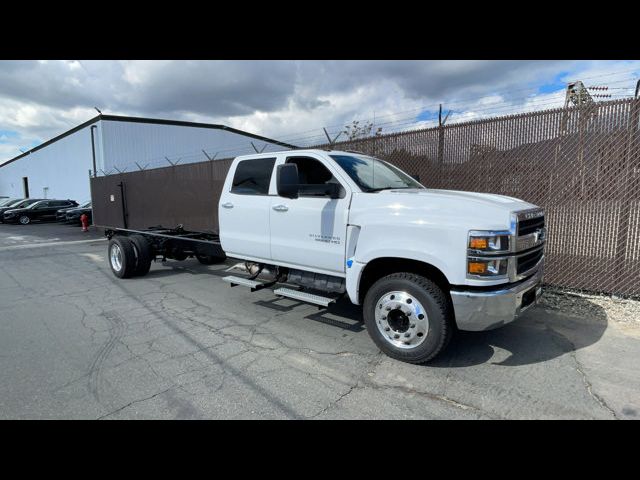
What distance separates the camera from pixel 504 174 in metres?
6.59

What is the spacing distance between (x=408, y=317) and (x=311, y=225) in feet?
5.36

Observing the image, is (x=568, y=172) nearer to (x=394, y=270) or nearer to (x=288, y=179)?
(x=394, y=270)

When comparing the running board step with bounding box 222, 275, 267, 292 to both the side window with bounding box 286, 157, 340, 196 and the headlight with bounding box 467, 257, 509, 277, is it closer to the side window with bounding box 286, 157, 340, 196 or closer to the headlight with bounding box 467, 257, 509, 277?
the side window with bounding box 286, 157, 340, 196

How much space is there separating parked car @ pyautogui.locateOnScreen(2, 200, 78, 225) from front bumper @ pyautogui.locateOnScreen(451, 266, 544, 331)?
3039 centimetres

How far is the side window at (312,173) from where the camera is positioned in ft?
15.6

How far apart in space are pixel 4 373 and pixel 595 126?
8064 mm

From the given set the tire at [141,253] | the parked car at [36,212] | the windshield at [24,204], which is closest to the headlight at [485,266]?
the tire at [141,253]

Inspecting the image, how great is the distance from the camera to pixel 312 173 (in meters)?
5.00

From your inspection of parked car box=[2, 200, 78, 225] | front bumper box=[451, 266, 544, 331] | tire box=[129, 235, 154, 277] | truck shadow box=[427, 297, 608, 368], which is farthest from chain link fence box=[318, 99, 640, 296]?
parked car box=[2, 200, 78, 225]

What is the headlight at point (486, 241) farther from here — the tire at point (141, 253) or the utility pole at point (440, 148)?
the tire at point (141, 253)

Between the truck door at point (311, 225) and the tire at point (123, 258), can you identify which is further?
the tire at point (123, 258)

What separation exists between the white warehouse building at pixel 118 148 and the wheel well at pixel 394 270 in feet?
72.6

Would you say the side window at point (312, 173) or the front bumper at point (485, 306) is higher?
the side window at point (312, 173)

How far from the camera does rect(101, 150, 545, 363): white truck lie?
11.4 ft
